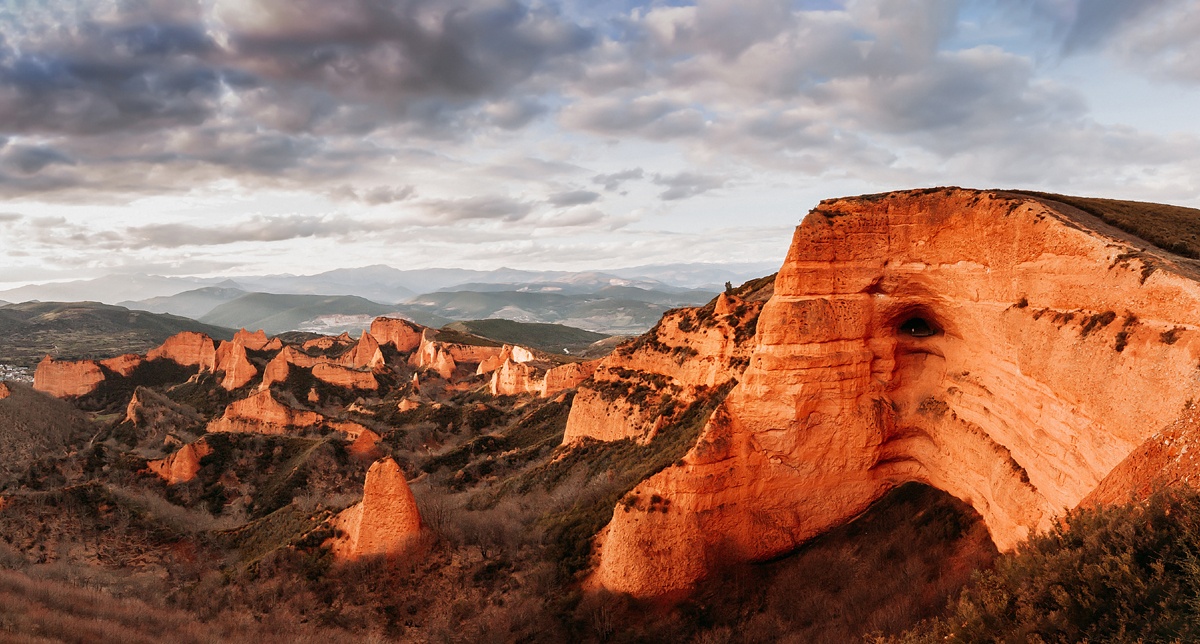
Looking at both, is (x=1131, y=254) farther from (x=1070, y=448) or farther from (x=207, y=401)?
(x=207, y=401)

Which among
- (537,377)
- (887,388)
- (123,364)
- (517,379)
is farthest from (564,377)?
(123,364)

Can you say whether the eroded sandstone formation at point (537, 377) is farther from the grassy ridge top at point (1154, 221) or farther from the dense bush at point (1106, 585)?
the dense bush at point (1106, 585)

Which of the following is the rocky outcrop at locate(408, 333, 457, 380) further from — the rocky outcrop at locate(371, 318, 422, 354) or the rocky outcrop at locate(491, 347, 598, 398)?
the rocky outcrop at locate(491, 347, 598, 398)

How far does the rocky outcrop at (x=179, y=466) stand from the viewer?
144ft

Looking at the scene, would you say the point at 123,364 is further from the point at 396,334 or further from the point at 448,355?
the point at 448,355

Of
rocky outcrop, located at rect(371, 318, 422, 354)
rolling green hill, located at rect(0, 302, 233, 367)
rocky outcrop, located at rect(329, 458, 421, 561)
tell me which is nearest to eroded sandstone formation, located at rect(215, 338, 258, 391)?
rocky outcrop, located at rect(371, 318, 422, 354)

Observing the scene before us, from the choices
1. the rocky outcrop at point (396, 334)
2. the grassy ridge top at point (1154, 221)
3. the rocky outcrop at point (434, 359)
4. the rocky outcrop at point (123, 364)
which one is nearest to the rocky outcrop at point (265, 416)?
the rocky outcrop at point (434, 359)

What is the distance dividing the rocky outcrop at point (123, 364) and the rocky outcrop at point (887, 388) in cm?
10581

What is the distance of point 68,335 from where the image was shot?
551 ft

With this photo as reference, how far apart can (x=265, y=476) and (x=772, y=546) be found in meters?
42.9

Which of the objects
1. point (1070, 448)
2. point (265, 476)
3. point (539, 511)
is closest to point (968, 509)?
point (1070, 448)

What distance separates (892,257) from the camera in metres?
18.3

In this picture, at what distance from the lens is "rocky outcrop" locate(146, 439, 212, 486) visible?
43938 millimetres

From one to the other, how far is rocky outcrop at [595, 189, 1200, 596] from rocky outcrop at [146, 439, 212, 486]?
39.7 meters
